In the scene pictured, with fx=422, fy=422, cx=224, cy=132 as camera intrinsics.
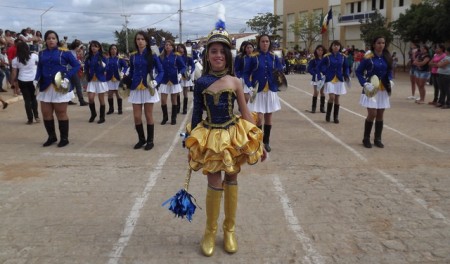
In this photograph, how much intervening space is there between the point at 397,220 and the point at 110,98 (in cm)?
963

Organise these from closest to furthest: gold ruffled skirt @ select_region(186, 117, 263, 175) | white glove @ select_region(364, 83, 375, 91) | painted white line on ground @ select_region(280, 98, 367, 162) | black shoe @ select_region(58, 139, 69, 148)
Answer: gold ruffled skirt @ select_region(186, 117, 263, 175) < painted white line on ground @ select_region(280, 98, 367, 162) < white glove @ select_region(364, 83, 375, 91) < black shoe @ select_region(58, 139, 69, 148)

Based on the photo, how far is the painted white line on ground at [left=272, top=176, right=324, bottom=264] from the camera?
3789 millimetres

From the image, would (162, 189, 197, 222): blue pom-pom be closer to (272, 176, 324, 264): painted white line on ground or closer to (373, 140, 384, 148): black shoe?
(272, 176, 324, 264): painted white line on ground

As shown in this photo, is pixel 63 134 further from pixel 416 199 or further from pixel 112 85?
pixel 416 199

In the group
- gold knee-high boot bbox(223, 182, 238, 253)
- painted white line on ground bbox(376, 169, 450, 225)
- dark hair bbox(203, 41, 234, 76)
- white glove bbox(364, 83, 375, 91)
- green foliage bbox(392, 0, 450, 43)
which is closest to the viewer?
dark hair bbox(203, 41, 234, 76)

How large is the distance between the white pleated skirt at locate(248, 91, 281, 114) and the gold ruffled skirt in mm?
3991

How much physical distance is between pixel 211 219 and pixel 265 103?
426 centimetres

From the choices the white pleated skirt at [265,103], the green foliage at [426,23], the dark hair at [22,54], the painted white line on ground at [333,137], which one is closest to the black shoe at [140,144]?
the white pleated skirt at [265,103]

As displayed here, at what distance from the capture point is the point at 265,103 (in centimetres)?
788

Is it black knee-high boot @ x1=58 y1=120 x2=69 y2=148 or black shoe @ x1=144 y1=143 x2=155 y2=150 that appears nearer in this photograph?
black shoe @ x1=144 y1=143 x2=155 y2=150

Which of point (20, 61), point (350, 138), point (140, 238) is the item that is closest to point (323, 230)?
point (140, 238)

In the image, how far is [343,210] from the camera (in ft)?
16.0

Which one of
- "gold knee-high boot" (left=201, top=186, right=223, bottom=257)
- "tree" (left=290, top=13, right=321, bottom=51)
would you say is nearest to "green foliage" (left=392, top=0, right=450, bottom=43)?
"tree" (left=290, top=13, right=321, bottom=51)

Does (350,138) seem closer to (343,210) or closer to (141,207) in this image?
(343,210)
